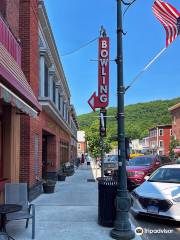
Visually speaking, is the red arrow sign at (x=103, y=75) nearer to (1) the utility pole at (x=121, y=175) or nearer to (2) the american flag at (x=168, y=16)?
(2) the american flag at (x=168, y=16)

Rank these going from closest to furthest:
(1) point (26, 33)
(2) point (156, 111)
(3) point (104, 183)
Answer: (3) point (104, 183) → (1) point (26, 33) → (2) point (156, 111)

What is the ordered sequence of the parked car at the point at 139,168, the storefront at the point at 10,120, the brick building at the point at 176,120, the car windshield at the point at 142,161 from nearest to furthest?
the storefront at the point at 10,120
the parked car at the point at 139,168
the car windshield at the point at 142,161
the brick building at the point at 176,120

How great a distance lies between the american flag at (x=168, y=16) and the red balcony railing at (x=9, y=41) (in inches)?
141

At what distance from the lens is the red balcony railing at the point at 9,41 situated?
9.09m

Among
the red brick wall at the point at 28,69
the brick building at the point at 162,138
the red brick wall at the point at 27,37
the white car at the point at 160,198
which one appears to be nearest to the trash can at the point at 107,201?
the white car at the point at 160,198

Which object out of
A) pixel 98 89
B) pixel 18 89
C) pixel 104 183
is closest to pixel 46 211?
pixel 104 183

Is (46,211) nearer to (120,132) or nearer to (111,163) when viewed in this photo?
(120,132)

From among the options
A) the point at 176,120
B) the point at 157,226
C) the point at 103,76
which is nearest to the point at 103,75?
the point at 103,76

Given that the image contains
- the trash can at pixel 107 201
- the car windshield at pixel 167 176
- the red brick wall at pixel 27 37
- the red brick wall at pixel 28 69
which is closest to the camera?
the trash can at pixel 107 201

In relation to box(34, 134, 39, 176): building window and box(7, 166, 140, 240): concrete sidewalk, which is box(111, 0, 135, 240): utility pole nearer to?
box(7, 166, 140, 240): concrete sidewalk

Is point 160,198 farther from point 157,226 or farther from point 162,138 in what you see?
point 162,138

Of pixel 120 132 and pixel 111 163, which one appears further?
pixel 111 163

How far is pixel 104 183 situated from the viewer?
338 inches

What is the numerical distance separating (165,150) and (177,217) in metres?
79.2
